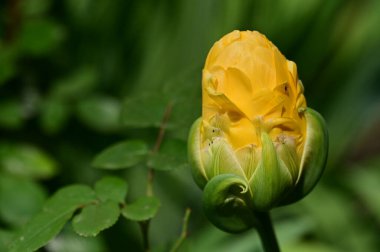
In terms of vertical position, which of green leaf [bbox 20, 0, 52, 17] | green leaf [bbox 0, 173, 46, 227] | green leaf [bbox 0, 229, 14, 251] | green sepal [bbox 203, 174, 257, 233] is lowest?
green leaf [bbox 0, 173, 46, 227]

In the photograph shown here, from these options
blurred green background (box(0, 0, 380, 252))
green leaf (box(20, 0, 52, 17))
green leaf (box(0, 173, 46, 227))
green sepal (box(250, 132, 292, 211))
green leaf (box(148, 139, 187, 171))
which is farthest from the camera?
blurred green background (box(0, 0, 380, 252))

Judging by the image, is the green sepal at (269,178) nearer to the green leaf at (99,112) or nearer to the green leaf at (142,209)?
the green leaf at (142,209)

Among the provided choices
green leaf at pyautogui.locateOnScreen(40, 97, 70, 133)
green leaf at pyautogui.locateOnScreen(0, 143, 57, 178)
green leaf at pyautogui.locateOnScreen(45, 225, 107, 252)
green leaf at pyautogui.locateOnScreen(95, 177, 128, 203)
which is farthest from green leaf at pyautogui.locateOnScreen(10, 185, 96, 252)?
green leaf at pyautogui.locateOnScreen(40, 97, 70, 133)

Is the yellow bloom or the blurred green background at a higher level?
the yellow bloom

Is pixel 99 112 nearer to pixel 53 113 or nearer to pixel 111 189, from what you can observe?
pixel 53 113

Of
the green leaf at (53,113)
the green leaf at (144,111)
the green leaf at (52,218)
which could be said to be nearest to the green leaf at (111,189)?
the green leaf at (52,218)

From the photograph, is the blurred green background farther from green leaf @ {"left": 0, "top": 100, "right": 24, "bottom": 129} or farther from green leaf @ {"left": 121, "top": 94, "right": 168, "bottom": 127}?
green leaf @ {"left": 121, "top": 94, "right": 168, "bottom": 127}
